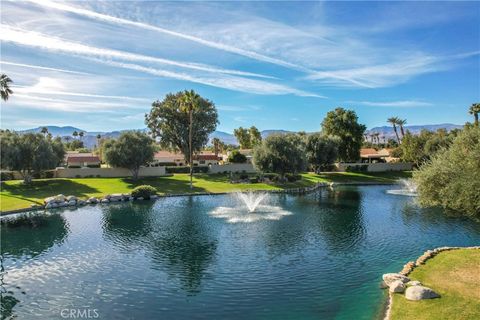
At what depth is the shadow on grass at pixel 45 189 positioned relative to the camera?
57719 millimetres

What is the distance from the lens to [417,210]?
47312mm

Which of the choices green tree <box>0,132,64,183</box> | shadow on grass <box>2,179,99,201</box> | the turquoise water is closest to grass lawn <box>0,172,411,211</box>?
shadow on grass <box>2,179,99,201</box>

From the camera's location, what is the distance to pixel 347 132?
98.9 m

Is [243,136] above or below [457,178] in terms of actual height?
above

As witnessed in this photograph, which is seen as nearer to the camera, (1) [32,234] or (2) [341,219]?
(1) [32,234]

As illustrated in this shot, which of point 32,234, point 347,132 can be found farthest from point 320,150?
point 32,234

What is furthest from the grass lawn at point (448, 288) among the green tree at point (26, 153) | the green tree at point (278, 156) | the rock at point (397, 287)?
the green tree at point (26, 153)

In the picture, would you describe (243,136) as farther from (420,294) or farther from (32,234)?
(420,294)

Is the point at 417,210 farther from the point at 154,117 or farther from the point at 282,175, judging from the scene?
the point at 154,117

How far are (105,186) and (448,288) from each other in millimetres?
57649

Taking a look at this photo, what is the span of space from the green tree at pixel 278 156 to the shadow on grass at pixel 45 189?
29.5 m

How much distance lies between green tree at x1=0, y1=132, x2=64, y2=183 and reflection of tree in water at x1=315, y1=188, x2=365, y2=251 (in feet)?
153

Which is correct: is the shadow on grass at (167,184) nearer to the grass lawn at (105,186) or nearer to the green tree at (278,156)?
the grass lawn at (105,186)

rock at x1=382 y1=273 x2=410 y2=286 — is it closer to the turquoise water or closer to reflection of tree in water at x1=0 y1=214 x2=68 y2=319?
the turquoise water
